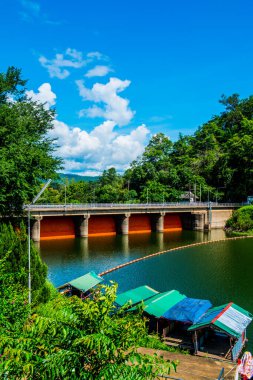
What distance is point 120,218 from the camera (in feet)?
200

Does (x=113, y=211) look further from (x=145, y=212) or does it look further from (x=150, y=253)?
(x=150, y=253)

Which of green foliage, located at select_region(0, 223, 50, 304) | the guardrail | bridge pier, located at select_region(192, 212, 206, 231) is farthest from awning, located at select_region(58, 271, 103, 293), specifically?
bridge pier, located at select_region(192, 212, 206, 231)

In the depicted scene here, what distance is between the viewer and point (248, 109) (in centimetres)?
10919

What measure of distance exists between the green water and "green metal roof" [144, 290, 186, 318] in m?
4.21

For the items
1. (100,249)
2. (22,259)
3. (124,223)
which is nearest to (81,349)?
(22,259)

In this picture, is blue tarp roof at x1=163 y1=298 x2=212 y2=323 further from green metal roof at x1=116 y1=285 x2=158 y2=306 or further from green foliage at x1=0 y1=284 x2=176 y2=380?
green foliage at x1=0 y1=284 x2=176 y2=380

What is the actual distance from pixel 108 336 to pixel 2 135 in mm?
26515

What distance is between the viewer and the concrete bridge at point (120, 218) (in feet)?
176

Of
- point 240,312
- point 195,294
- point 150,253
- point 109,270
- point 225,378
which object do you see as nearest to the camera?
point 225,378

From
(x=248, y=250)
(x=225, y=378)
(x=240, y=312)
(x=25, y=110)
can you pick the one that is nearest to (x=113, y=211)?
(x=248, y=250)

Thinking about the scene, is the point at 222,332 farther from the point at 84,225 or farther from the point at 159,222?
the point at 159,222

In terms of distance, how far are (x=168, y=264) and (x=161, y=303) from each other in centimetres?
1671

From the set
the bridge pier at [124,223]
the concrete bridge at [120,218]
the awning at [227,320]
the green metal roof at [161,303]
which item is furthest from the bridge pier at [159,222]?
the awning at [227,320]

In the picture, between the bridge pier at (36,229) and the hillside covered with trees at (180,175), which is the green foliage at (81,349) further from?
the hillside covered with trees at (180,175)
